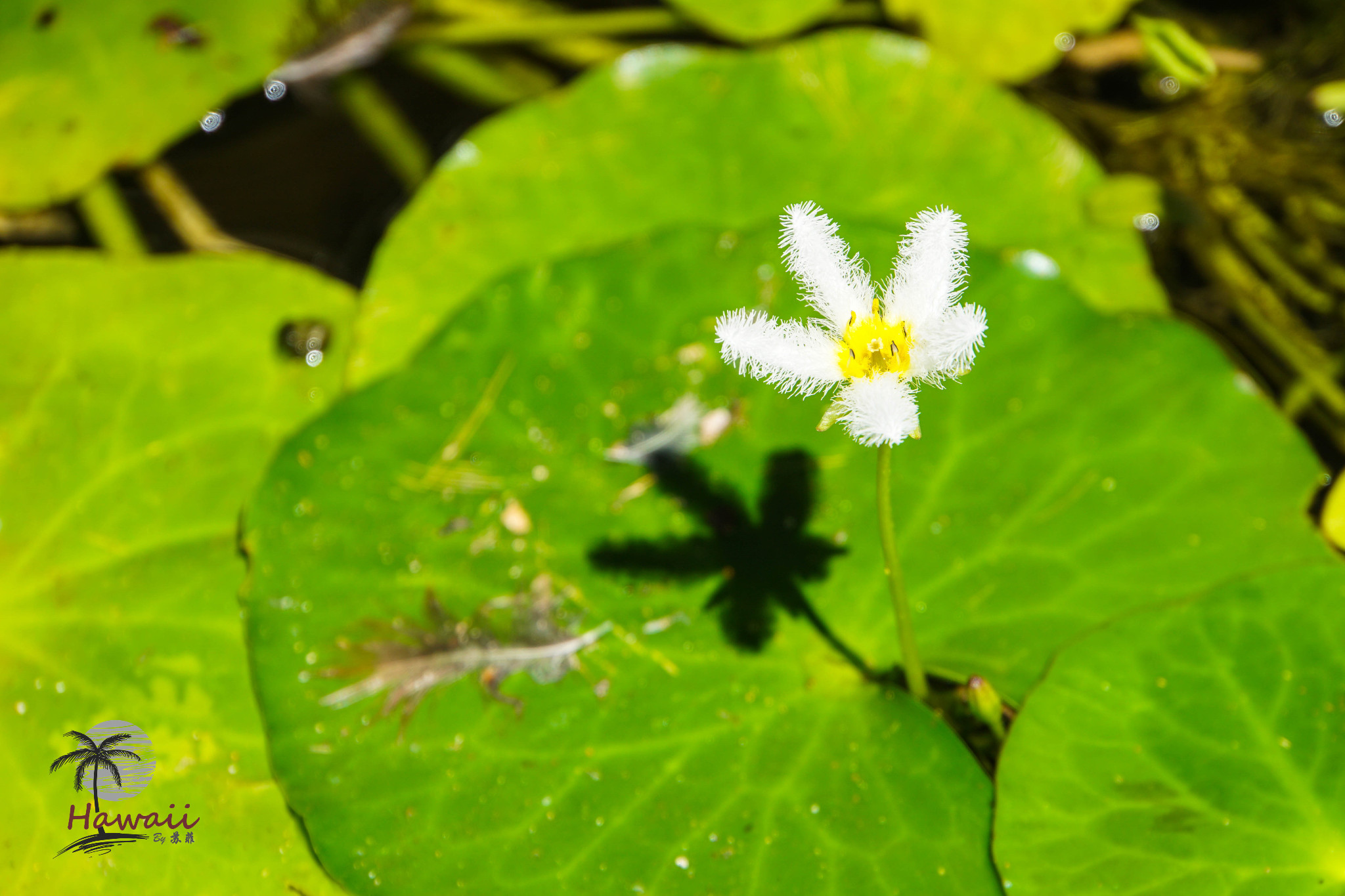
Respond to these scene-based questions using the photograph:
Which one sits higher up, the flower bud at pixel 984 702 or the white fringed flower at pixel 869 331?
the white fringed flower at pixel 869 331

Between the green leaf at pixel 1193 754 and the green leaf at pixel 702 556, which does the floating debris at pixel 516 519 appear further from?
the green leaf at pixel 1193 754

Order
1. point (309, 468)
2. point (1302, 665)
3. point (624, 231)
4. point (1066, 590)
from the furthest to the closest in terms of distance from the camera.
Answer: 1. point (624, 231)
2. point (309, 468)
3. point (1066, 590)
4. point (1302, 665)

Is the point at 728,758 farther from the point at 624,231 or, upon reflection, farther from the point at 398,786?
the point at 624,231

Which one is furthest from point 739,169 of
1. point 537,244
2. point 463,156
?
point 463,156

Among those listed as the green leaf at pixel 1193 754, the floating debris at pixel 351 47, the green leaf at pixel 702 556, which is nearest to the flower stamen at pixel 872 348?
the green leaf at pixel 702 556

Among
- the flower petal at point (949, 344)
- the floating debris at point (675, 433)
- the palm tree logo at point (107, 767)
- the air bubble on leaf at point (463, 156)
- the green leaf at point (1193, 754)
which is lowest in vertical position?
the palm tree logo at point (107, 767)

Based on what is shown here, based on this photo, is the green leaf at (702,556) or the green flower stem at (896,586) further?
the green leaf at (702,556)

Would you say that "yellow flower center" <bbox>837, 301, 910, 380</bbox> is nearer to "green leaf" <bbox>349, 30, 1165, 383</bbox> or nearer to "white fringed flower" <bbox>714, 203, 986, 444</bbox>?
"white fringed flower" <bbox>714, 203, 986, 444</bbox>

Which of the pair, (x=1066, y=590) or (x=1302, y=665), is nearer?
(x=1302, y=665)

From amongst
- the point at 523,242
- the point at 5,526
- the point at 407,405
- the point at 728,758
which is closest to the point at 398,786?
the point at 728,758
